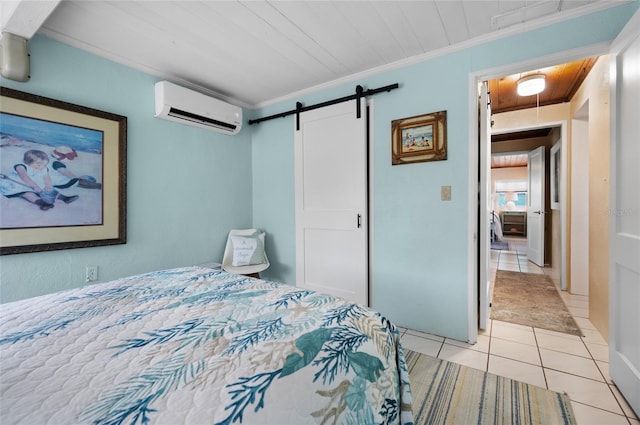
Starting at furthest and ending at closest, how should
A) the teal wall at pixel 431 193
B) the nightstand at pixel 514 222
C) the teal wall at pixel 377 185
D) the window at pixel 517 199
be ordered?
the window at pixel 517 199 → the nightstand at pixel 514 222 → the teal wall at pixel 431 193 → the teal wall at pixel 377 185

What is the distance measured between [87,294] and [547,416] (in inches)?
95.5

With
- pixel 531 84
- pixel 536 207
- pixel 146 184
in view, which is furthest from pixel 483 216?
pixel 536 207

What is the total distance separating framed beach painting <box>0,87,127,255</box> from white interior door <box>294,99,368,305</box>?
65.6 inches

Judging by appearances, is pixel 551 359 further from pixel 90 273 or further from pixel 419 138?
pixel 90 273

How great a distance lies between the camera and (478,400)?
1.59 meters

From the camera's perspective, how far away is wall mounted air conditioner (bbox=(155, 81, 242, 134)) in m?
2.52

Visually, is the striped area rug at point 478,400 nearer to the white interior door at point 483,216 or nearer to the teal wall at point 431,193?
the teal wall at point 431,193

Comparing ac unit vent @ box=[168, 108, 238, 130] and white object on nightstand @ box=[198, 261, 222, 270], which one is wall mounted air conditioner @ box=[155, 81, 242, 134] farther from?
white object on nightstand @ box=[198, 261, 222, 270]

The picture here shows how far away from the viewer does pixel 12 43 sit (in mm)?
1742

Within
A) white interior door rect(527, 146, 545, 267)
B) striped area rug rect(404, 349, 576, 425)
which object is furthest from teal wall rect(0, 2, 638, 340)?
white interior door rect(527, 146, 545, 267)

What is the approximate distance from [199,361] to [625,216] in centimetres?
223

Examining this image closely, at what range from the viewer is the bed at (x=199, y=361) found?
0.60m

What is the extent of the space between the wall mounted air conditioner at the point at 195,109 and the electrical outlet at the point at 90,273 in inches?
55.3

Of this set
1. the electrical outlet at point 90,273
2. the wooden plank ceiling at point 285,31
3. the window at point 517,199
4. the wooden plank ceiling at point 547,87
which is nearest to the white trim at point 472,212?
the wooden plank ceiling at point 285,31
